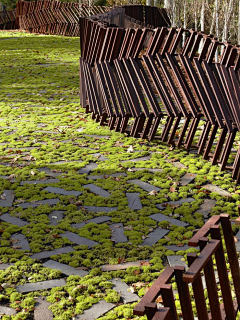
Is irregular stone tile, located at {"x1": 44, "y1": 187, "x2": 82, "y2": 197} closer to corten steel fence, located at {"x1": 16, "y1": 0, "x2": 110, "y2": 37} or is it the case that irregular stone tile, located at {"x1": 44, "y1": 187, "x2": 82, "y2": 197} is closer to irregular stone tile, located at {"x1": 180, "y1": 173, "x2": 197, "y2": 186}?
irregular stone tile, located at {"x1": 180, "y1": 173, "x2": 197, "y2": 186}

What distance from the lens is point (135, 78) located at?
27.2 ft

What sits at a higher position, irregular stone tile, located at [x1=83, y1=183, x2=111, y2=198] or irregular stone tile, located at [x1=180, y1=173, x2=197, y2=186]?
irregular stone tile, located at [x1=180, y1=173, x2=197, y2=186]

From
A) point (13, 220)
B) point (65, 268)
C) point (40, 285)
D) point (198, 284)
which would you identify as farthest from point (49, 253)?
point (198, 284)

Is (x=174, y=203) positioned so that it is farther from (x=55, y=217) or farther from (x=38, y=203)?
(x=38, y=203)

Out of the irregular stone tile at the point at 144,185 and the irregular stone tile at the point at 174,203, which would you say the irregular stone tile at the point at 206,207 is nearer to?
the irregular stone tile at the point at 174,203

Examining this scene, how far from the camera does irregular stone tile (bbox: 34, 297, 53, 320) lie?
12.3ft

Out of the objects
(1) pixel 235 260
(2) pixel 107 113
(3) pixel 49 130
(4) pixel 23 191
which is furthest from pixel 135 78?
(1) pixel 235 260

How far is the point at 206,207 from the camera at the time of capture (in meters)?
5.66

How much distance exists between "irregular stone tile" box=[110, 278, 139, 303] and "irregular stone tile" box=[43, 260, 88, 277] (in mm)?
287

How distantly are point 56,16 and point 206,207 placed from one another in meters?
24.0

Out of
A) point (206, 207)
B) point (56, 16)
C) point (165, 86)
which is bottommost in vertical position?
point (56, 16)

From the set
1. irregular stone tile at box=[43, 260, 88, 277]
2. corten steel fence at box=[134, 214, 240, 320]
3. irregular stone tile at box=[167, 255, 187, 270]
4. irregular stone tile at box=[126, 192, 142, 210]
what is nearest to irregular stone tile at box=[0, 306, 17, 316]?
irregular stone tile at box=[43, 260, 88, 277]

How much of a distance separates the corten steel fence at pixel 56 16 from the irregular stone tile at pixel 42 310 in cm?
2395

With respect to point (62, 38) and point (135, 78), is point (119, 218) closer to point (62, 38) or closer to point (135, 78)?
point (135, 78)
